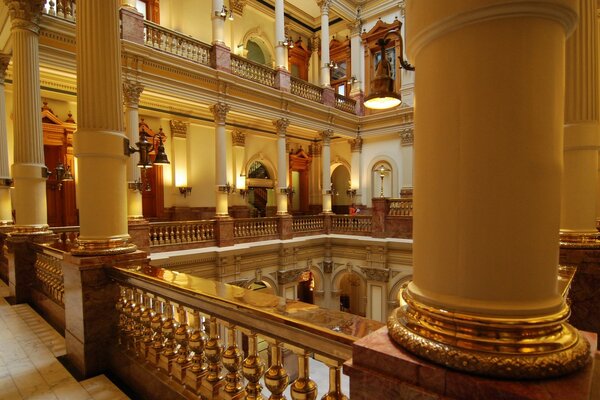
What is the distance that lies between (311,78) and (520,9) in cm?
1734

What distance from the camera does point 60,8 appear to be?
7320 mm

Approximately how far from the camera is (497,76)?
1.01 metres

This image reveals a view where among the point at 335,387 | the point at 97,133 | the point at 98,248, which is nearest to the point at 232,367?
the point at 335,387

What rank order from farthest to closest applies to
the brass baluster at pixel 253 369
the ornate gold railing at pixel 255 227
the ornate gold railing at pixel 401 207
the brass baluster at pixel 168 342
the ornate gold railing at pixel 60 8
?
1. the ornate gold railing at pixel 401 207
2. the ornate gold railing at pixel 255 227
3. the ornate gold railing at pixel 60 8
4. the brass baluster at pixel 168 342
5. the brass baluster at pixel 253 369

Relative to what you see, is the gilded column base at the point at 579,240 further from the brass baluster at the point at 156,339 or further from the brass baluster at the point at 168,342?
the brass baluster at the point at 156,339

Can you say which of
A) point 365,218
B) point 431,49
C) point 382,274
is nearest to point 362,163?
point 365,218

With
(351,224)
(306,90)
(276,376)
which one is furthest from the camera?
(306,90)

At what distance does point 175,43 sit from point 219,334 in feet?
31.9

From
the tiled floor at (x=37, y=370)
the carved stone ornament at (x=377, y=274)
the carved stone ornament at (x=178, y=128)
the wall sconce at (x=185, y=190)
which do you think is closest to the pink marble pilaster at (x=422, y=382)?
the tiled floor at (x=37, y=370)

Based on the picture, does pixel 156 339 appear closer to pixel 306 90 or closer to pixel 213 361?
pixel 213 361

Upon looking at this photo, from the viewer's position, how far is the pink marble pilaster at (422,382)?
909 mm

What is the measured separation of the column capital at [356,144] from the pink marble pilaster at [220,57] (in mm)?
7414

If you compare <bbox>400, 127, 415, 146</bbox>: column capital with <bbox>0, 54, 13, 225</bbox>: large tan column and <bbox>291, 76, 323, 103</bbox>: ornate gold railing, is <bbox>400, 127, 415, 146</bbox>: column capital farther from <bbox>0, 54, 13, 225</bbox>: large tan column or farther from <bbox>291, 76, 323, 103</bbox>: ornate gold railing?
<bbox>0, 54, 13, 225</bbox>: large tan column

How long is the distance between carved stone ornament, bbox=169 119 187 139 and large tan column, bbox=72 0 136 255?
367 inches
